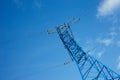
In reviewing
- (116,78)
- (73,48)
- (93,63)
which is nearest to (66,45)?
(73,48)

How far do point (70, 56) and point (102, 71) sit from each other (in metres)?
5.58

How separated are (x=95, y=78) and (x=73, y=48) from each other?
6.30m

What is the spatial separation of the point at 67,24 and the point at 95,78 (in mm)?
9894

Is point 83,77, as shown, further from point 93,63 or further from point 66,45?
point 66,45

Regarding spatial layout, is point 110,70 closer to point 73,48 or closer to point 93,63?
point 93,63

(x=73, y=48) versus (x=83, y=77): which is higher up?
(x=73, y=48)

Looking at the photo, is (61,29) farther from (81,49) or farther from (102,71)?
(102,71)

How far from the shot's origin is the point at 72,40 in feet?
159

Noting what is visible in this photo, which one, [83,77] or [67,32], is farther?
[67,32]

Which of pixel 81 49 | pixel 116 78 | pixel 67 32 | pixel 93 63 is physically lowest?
pixel 116 78

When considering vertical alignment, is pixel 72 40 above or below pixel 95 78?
above

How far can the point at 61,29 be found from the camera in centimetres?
4903

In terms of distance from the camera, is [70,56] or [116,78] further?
[70,56]

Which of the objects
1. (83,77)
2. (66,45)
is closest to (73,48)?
(66,45)
